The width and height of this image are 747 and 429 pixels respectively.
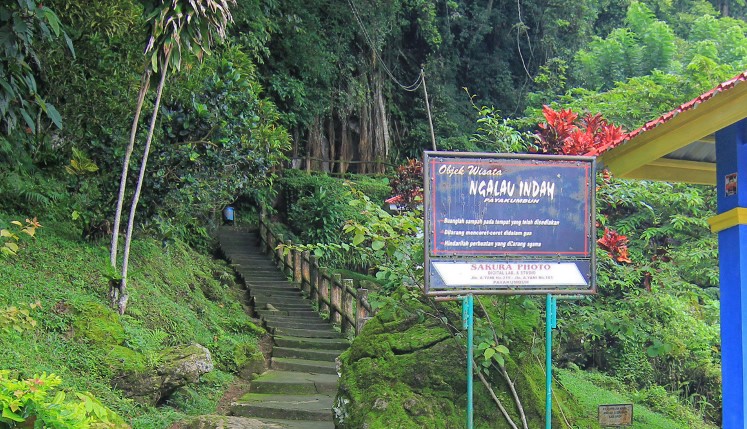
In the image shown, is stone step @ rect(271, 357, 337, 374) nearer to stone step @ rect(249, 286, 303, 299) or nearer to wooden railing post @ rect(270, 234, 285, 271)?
stone step @ rect(249, 286, 303, 299)

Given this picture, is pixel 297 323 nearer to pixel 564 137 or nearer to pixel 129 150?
pixel 129 150

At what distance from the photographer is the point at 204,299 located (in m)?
12.3

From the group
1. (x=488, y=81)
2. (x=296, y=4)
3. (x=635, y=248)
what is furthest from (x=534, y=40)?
(x=635, y=248)

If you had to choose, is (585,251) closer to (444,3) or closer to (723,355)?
(723,355)

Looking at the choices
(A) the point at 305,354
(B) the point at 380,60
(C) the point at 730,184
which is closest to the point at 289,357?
(A) the point at 305,354

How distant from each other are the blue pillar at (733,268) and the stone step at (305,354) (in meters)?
6.45

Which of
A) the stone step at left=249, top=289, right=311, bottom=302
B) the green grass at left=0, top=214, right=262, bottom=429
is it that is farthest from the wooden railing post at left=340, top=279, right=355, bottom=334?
the stone step at left=249, top=289, right=311, bottom=302

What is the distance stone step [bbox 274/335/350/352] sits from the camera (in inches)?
457

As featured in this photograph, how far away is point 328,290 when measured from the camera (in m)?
13.7

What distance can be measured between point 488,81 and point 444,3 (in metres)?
3.11

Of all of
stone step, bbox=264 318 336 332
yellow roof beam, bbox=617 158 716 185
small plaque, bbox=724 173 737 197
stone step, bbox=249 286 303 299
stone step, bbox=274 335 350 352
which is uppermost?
yellow roof beam, bbox=617 158 716 185

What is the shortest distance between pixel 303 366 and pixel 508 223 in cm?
593

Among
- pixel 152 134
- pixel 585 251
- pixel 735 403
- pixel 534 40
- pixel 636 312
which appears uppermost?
pixel 534 40

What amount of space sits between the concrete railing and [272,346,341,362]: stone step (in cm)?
54
